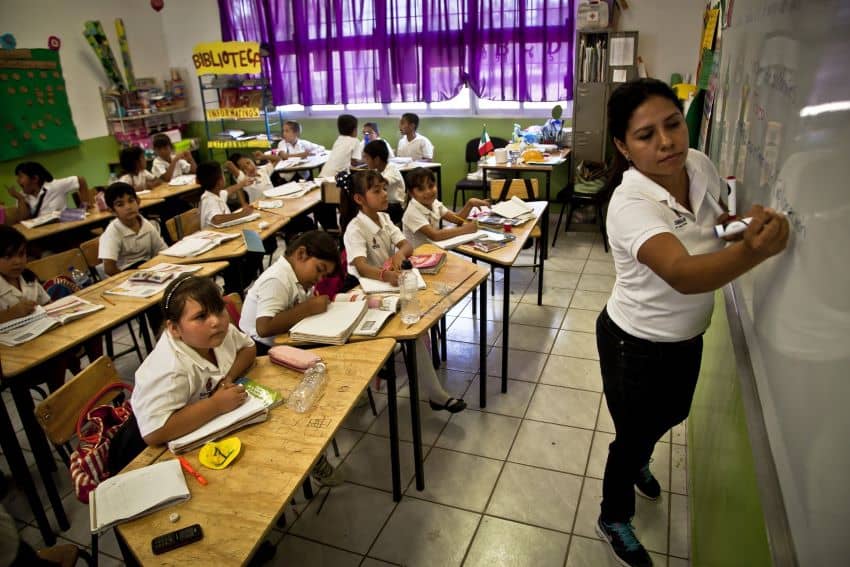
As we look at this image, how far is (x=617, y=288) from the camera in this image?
1.71m

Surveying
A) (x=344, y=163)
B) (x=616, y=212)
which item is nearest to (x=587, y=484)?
(x=616, y=212)

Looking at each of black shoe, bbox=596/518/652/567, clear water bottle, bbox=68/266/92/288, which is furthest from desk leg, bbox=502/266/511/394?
clear water bottle, bbox=68/266/92/288

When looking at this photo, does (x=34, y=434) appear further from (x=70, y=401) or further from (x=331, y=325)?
(x=331, y=325)

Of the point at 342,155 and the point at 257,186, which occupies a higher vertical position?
the point at 342,155

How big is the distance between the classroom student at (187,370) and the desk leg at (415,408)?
2.31 feet

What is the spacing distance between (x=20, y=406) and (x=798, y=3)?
9.48ft

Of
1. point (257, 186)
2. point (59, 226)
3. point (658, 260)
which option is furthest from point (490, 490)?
point (59, 226)

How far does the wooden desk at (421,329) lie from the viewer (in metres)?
2.35

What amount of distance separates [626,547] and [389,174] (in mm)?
3715

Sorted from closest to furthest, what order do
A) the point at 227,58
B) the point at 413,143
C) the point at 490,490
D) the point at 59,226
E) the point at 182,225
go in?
the point at 490,490 < the point at 182,225 < the point at 59,226 < the point at 413,143 < the point at 227,58

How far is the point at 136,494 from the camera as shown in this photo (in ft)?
4.83

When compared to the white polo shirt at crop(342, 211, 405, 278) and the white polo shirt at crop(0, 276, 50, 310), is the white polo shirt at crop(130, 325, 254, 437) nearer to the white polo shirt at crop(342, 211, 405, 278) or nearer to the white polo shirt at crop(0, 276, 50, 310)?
the white polo shirt at crop(342, 211, 405, 278)

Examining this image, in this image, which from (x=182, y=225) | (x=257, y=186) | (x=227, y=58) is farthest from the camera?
(x=227, y=58)

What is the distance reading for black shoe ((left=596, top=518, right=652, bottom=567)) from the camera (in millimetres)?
2066
